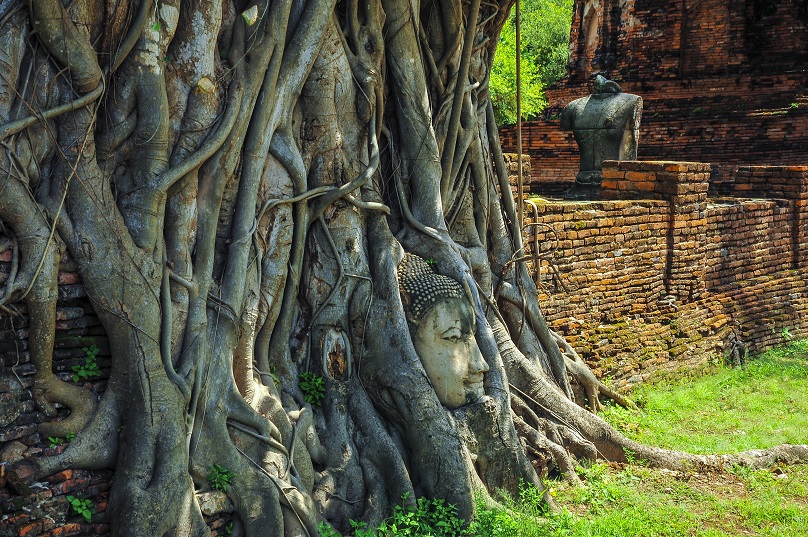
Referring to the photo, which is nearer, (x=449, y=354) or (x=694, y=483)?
(x=449, y=354)

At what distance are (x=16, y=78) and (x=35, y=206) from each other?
20.3 inches

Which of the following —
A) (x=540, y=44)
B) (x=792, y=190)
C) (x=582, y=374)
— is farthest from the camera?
(x=540, y=44)

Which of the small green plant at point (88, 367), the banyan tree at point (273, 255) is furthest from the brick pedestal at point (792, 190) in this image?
the small green plant at point (88, 367)

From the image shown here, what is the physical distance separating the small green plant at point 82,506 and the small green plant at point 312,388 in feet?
4.25

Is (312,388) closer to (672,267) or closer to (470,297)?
(470,297)

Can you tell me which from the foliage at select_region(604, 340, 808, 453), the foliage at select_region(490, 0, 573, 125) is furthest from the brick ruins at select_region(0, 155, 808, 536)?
the foliage at select_region(490, 0, 573, 125)

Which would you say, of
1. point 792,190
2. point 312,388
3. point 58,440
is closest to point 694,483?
point 312,388

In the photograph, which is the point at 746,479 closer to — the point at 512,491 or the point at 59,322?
the point at 512,491

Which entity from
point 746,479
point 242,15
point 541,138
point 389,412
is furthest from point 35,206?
point 541,138

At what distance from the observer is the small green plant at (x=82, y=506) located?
4039 mm

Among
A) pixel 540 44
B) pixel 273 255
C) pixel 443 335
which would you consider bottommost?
pixel 443 335

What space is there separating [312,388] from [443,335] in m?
0.80

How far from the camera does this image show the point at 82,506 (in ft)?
13.3

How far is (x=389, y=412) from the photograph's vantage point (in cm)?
515
